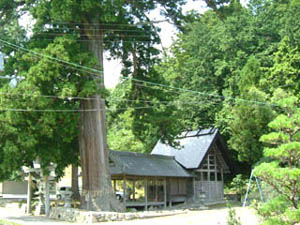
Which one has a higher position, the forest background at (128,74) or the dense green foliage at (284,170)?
the forest background at (128,74)

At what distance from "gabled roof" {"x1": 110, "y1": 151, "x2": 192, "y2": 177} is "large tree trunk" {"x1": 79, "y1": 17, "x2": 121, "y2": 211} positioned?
281 centimetres

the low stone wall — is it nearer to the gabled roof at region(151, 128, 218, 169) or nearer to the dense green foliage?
the dense green foliage

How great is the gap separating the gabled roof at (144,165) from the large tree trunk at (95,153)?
281 centimetres

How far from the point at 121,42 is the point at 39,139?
293 inches

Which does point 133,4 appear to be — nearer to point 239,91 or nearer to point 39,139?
point 39,139

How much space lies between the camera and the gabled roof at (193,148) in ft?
88.8

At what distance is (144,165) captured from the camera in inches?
934

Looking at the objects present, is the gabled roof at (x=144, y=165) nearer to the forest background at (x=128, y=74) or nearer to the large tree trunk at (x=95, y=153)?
the forest background at (x=128, y=74)

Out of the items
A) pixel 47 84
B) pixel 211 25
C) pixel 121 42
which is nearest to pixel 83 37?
pixel 121 42

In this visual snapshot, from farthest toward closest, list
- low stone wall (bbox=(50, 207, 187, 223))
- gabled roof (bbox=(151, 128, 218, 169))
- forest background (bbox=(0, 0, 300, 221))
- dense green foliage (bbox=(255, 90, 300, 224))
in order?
gabled roof (bbox=(151, 128, 218, 169)) → forest background (bbox=(0, 0, 300, 221)) → low stone wall (bbox=(50, 207, 187, 223)) → dense green foliage (bbox=(255, 90, 300, 224))

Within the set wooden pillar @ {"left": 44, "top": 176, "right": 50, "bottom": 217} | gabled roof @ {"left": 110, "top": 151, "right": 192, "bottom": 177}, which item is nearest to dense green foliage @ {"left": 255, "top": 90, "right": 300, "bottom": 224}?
wooden pillar @ {"left": 44, "top": 176, "right": 50, "bottom": 217}

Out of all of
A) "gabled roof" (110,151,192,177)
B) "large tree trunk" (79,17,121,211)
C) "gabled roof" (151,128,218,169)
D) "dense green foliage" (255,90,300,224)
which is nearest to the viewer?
"dense green foliage" (255,90,300,224)

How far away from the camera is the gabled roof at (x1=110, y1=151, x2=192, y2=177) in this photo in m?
21.8

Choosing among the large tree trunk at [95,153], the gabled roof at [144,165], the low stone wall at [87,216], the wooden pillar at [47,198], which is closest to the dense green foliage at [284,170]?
the low stone wall at [87,216]
